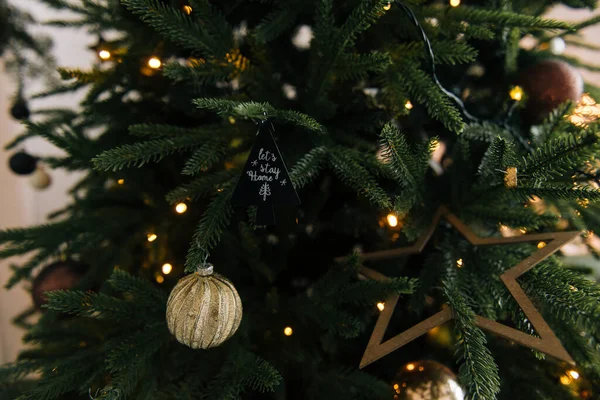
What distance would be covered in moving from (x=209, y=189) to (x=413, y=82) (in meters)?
0.27

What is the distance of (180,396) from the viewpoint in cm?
46

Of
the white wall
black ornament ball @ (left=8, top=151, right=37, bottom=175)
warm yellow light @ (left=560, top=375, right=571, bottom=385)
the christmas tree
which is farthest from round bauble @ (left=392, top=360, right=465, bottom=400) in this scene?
the white wall

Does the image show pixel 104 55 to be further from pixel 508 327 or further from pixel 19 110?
pixel 508 327

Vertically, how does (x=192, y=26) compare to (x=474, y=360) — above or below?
above

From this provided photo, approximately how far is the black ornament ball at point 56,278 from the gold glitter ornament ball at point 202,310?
1.02 feet

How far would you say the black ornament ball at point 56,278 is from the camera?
0.67 meters

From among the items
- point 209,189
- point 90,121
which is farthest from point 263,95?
point 90,121

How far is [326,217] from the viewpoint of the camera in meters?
0.66

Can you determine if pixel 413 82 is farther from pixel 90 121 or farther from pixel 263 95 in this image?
pixel 90 121

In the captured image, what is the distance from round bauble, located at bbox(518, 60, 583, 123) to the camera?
602 millimetres

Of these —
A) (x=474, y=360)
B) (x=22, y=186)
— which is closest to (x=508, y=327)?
(x=474, y=360)

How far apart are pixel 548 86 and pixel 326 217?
36 centimetres

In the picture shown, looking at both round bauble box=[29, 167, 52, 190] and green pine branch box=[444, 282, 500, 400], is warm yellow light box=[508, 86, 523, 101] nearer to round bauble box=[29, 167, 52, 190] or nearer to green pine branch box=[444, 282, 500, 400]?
green pine branch box=[444, 282, 500, 400]

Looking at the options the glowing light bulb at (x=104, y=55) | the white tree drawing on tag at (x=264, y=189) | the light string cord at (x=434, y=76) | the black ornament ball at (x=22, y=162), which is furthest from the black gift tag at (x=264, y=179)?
the black ornament ball at (x=22, y=162)
